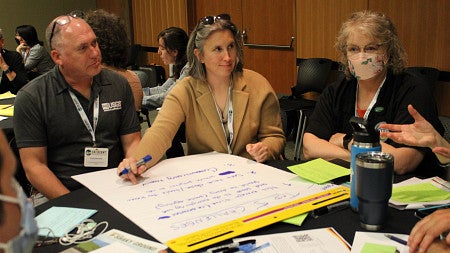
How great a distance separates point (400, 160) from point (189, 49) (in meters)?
1.30

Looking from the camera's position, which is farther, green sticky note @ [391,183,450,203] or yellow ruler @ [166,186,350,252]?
green sticky note @ [391,183,450,203]

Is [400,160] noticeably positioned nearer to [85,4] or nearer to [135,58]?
[135,58]

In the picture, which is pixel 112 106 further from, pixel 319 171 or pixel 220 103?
pixel 319 171

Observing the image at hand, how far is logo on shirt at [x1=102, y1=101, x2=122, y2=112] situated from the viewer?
2.47 m

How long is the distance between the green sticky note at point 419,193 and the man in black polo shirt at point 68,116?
1497 mm

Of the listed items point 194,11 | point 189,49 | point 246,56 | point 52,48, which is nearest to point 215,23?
point 189,49

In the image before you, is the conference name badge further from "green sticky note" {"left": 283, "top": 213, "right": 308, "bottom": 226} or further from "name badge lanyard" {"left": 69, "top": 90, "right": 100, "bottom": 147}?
"green sticky note" {"left": 283, "top": 213, "right": 308, "bottom": 226}

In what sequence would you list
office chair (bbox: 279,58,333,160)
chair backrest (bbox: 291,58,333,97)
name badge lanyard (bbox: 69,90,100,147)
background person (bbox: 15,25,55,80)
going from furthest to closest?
1. background person (bbox: 15,25,55,80)
2. chair backrest (bbox: 291,58,333,97)
3. office chair (bbox: 279,58,333,160)
4. name badge lanyard (bbox: 69,90,100,147)

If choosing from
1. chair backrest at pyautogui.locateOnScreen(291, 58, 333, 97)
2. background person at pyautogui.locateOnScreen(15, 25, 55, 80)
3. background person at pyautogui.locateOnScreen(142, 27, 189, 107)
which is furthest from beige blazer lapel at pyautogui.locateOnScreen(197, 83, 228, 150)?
background person at pyautogui.locateOnScreen(15, 25, 55, 80)

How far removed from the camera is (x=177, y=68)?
13.8 feet

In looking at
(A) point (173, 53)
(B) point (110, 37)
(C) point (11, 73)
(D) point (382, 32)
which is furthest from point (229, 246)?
(C) point (11, 73)

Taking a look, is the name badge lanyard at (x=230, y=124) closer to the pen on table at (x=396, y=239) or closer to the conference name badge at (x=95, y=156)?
the conference name badge at (x=95, y=156)

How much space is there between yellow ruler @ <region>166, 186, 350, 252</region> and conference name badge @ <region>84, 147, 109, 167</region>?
1.21 m

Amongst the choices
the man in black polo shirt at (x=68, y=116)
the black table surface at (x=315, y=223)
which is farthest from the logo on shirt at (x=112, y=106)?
the black table surface at (x=315, y=223)
